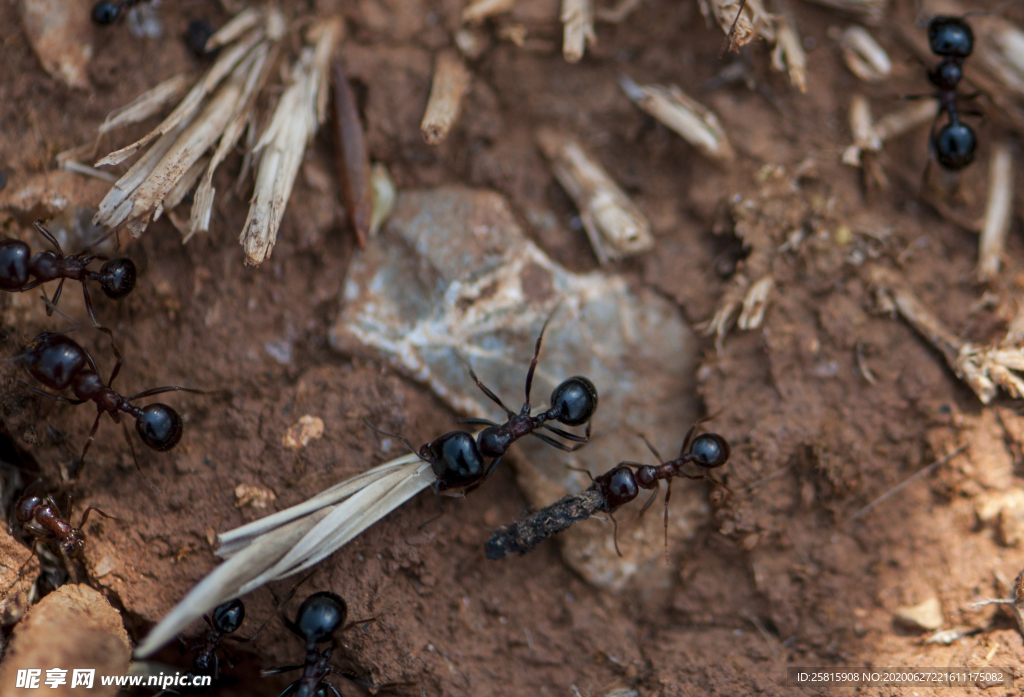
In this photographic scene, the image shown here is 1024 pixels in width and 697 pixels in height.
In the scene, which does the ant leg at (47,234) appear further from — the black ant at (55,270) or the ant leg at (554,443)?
the ant leg at (554,443)

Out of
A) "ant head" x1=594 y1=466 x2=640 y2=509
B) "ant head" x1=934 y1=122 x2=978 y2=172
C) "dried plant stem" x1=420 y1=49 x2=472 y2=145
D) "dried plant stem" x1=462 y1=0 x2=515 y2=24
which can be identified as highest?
"dried plant stem" x1=462 y1=0 x2=515 y2=24

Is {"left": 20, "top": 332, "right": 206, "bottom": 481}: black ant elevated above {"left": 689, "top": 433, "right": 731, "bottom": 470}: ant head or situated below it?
above

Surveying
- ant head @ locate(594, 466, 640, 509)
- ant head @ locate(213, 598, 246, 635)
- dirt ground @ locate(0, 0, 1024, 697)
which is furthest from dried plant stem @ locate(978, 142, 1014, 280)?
ant head @ locate(213, 598, 246, 635)

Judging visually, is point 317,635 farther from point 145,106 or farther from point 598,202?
point 145,106

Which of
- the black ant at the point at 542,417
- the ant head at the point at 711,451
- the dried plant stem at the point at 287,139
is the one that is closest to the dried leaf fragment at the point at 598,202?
the black ant at the point at 542,417

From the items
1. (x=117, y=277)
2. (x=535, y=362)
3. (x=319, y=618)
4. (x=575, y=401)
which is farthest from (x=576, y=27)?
(x=319, y=618)

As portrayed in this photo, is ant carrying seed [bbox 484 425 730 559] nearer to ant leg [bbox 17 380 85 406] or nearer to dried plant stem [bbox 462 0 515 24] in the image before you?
ant leg [bbox 17 380 85 406]

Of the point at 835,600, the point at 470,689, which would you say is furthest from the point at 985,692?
the point at 470,689
